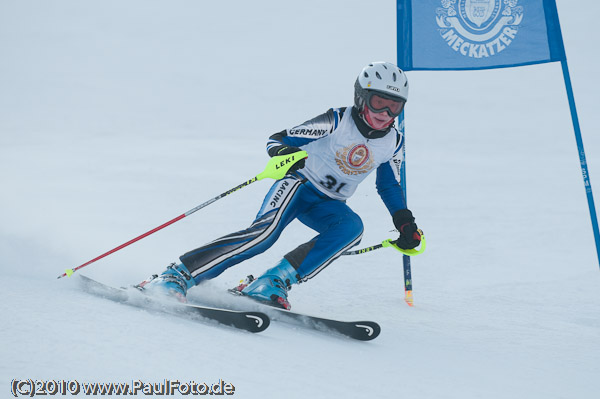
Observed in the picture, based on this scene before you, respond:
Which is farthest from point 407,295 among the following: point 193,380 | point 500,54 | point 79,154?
point 79,154

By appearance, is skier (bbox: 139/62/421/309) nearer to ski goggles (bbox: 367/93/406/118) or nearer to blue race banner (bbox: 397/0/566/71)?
ski goggles (bbox: 367/93/406/118)

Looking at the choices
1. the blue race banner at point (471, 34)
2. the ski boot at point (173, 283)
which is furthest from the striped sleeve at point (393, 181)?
the ski boot at point (173, 283)

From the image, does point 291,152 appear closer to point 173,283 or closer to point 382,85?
point 382,85

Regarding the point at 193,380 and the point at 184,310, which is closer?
the point at 193,380

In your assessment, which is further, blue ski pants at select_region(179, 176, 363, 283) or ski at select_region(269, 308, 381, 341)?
blue ski pants at select_region(179, 176, 363, 283)

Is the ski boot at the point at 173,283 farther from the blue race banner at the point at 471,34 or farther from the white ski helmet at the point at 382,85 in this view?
the blue race banner at the point at 471,34

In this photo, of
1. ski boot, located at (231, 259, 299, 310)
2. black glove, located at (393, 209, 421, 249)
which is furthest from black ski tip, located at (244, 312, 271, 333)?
black glove, located at (393, 209, 421, 249)

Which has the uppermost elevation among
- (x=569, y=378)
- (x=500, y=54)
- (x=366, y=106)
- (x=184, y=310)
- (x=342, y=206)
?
(x=500, y=54)

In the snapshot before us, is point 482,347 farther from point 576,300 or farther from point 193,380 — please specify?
point 193,380

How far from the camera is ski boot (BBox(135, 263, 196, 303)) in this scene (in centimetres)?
340

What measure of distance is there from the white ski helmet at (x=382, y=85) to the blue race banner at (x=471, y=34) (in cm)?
95

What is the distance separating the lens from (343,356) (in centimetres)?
294

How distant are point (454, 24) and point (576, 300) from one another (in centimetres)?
218

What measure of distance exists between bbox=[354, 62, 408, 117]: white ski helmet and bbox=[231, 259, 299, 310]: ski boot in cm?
107
